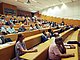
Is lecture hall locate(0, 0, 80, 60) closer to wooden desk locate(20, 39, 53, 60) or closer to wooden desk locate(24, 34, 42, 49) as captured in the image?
wooden desk locate(24, 34, 42, 49)

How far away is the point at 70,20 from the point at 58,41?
15589 mm

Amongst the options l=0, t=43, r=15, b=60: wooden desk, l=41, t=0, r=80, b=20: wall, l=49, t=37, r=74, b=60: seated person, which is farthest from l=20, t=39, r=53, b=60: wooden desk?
l=41, t=0, r=80, b=20: wall

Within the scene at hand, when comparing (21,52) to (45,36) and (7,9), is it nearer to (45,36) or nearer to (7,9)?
(45,36)

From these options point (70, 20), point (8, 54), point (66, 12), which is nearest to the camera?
point (8, 54)

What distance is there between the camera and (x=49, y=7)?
21.9 meters

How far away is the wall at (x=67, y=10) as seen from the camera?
61.3ft

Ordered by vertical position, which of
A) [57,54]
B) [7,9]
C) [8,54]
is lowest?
[8,54]

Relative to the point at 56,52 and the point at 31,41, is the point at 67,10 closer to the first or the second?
the point at 31,41

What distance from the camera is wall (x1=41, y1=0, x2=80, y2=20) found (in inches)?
735

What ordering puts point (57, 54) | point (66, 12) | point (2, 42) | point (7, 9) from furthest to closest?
point (66, 12)
point (7, 9)
point (2, 42)
point (57, 54)

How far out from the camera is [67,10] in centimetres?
1953

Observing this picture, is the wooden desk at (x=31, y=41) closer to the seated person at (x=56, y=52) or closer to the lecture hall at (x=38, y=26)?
the lecture hall at (x=38, y=26)

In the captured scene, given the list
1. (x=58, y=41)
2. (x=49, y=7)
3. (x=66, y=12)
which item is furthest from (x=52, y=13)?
(x=58, y=41)

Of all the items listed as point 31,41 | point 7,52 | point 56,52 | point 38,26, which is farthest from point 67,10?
point 56,52
